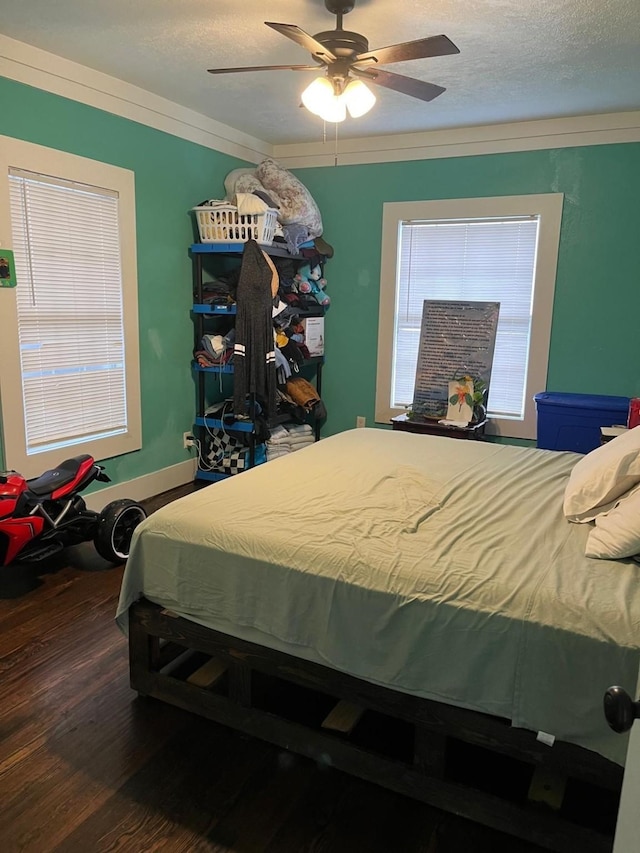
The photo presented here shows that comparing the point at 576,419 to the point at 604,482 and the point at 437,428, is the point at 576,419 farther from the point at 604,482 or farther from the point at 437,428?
the point at 604,482

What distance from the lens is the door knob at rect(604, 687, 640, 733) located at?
76 centimetres

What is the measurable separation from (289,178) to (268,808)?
3.95 metres

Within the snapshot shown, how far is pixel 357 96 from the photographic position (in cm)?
250

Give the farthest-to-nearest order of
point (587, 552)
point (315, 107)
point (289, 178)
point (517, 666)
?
point (289, 178) → point (315, 107) → point (587, 552) → point (517, 666)

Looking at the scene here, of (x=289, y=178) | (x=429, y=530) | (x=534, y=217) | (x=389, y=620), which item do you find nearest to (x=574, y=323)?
(x=534, y=217)

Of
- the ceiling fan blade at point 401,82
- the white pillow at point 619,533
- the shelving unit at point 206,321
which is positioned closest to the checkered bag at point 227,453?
the shelving unit at point 206,321

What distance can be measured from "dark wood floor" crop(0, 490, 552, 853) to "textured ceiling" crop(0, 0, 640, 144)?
8.88 feet

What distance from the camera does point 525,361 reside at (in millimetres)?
4355

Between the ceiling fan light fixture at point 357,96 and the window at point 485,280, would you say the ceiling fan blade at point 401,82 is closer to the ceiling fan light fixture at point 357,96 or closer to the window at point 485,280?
the ceiling fan light fixture at point 357,96

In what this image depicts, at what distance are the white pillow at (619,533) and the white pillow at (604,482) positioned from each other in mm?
71

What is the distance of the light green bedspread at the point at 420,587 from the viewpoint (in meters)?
1.44

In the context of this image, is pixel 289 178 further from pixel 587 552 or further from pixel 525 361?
pixel 587 552

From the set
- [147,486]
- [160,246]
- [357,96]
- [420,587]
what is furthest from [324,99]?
[147,486]

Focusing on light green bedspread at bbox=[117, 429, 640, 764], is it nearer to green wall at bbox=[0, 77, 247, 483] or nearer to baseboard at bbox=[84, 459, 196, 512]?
baseboard at bbox=[84, 459, 196, 512]
